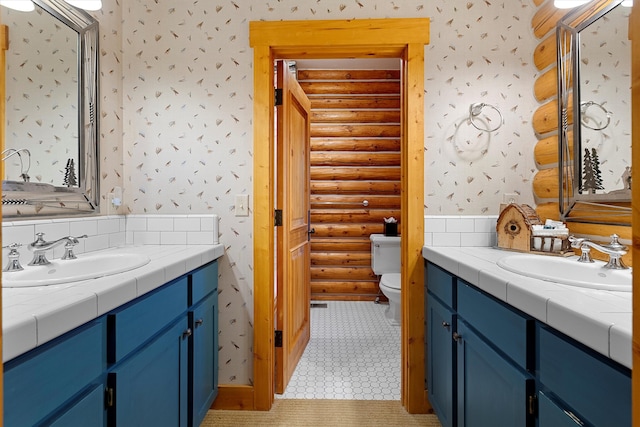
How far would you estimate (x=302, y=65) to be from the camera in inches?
160

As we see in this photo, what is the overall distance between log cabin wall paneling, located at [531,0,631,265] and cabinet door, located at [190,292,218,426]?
1.78 m

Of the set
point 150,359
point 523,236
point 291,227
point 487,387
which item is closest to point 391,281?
point 291,227

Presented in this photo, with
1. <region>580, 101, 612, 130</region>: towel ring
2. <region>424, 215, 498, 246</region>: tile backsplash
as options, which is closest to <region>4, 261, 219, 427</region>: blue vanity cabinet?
<region>424, 215, 498, 246</region>: tile backsplash

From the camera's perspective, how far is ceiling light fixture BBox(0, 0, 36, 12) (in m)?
1.33

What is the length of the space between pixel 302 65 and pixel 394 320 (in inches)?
111

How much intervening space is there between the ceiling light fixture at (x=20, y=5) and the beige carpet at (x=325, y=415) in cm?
197

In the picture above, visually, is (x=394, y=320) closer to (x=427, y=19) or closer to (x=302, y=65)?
(x=427, y=19)

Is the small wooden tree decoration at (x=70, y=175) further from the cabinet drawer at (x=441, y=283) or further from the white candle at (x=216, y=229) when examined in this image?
the cabinet drawer at (x=441, y=283)

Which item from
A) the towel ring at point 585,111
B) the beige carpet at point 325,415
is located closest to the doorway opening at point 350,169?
the beige carpet at point 325,415

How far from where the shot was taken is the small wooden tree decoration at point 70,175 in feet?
5.29

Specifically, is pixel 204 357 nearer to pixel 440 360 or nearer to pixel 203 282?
pixel 203 282

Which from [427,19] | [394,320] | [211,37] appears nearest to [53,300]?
[211,37]

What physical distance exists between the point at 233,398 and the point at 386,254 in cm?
215

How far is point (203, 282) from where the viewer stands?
177 centimetres
